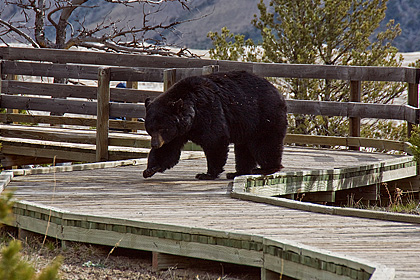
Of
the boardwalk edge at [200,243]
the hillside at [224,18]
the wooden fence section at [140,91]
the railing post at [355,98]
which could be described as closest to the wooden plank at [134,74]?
the wooden fence section at [140,91]

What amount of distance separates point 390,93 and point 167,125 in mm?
8862

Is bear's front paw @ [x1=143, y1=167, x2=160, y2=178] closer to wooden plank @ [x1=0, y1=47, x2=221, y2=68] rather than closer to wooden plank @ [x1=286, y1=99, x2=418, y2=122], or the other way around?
wooden plank @ [x1=0, y1=47, x2=221, y2=68]

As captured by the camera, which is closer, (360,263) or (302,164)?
(360,263)

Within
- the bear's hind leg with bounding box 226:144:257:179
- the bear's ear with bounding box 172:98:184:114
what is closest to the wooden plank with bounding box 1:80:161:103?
the bear's hind leg with bounding box 226:144:257:179

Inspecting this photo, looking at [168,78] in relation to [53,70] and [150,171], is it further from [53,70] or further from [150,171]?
[53,70]

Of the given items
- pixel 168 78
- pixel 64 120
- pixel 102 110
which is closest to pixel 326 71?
pixel 168 78

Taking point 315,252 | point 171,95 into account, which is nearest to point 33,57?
point 171,95

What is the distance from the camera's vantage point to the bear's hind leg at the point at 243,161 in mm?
6863

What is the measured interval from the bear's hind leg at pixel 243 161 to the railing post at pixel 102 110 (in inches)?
85.3

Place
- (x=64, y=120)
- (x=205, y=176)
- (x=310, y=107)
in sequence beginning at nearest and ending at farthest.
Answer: (x=205, y=176) → (x=310, y=107) → (x=64, y=120)

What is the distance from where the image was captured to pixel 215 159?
6.47 m

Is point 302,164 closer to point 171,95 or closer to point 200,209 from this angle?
point 171,95

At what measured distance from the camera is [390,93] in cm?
1377

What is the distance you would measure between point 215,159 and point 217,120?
45cm
